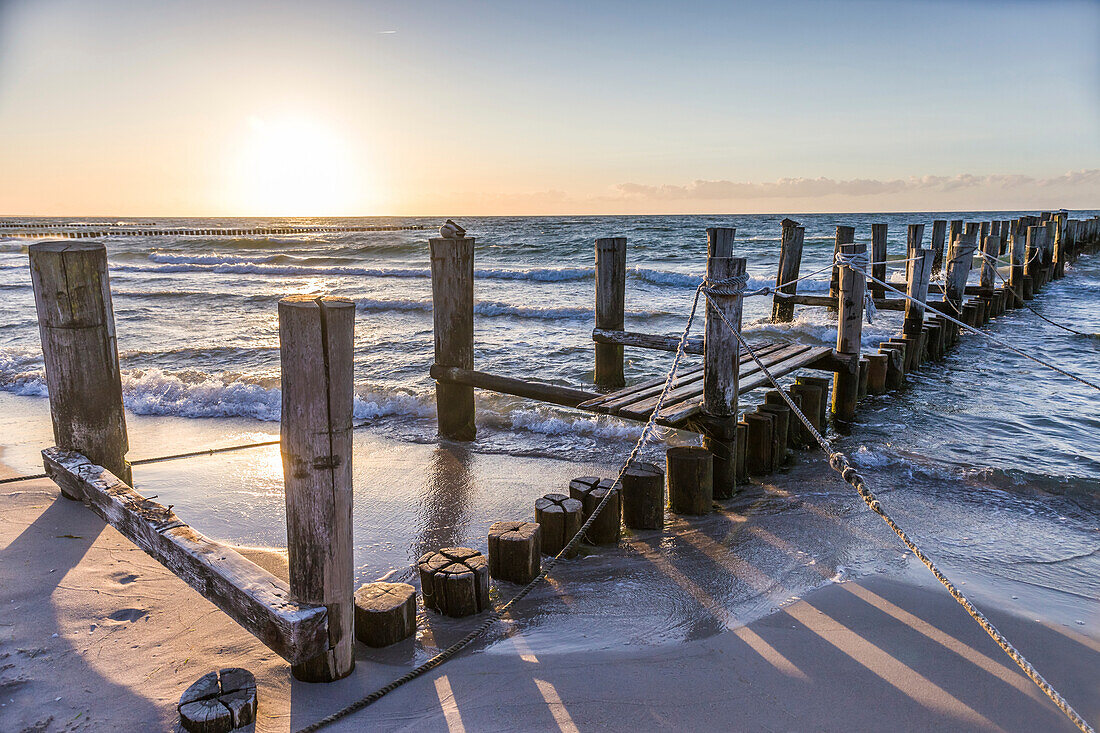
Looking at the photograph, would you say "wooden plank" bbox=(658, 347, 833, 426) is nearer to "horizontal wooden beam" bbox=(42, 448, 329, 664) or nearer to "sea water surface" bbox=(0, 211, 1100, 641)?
"sea water surface" bbox=(0, 211, 1100, 641)

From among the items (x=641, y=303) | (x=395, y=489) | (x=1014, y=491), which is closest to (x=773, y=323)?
(x=641, y=303)

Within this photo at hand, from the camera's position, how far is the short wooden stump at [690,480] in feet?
15.8

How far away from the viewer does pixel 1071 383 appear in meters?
9.05

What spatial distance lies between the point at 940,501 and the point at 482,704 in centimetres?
431

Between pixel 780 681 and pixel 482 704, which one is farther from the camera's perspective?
pixel 780 681

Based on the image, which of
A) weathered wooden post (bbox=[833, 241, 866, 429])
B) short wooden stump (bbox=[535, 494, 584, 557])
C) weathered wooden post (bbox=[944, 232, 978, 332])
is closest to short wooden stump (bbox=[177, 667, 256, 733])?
short wooden stump (bbox=[535, 494, 584, 557])

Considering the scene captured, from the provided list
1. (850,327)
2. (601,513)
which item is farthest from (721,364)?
(850,327)

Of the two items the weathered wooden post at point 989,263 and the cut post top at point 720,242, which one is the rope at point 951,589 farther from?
the weathered wooden post at point 989,263

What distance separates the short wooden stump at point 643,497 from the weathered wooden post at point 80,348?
337cm

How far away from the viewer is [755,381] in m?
5.84

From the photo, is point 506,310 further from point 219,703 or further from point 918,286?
point 219,703

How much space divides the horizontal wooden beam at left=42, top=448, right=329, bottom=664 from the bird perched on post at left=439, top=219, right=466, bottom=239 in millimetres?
3303

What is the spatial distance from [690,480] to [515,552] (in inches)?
66.2

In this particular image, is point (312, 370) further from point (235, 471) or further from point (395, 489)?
point (235, 471)
